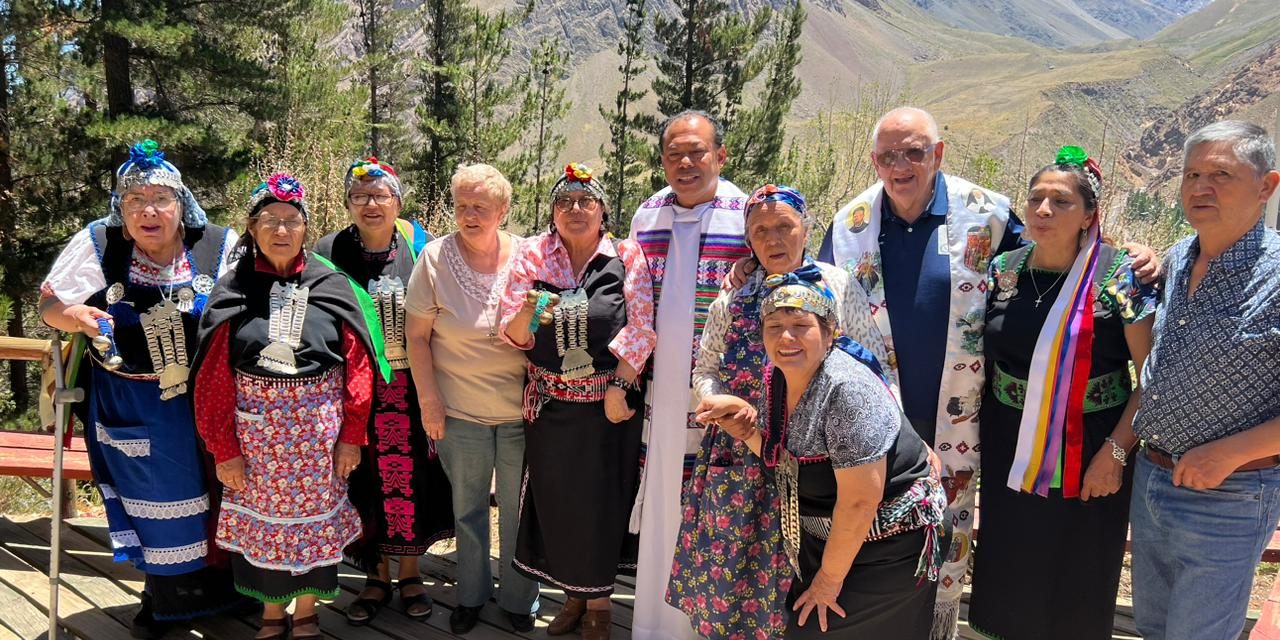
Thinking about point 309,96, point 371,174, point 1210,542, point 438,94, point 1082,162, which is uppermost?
point 438,94

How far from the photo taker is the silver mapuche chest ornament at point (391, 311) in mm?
3102

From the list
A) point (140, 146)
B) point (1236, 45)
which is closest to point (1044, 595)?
point (140, 146)

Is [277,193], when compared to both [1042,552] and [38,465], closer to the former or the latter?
[38,465]

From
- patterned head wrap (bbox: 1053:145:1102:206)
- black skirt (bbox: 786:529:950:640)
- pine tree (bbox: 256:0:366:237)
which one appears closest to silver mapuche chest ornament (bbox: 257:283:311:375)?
black skirt (bbox: 786:529:950:640)

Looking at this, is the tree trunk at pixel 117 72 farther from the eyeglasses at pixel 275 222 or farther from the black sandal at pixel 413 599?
the black sandal at pixel 413 599

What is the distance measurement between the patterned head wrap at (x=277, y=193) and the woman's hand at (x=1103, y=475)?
2571 mm

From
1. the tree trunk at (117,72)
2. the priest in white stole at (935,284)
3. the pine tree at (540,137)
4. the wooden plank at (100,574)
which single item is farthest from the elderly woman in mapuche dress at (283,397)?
the pine tree at (540,137)

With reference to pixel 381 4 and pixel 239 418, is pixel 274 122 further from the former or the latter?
pixel 381 4

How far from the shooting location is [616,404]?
9.46ft

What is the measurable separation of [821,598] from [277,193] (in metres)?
2.08

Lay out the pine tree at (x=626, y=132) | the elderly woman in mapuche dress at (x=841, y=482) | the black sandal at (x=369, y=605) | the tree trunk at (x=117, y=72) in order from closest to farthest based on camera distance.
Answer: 1. the elderly woman in mapuche dress at (x=841, y=482)
2. the black sandal at (x=369, y=605)
3. the tree trunk at (x=117, y=72)
4. the pine tree at (x=626, y=132)

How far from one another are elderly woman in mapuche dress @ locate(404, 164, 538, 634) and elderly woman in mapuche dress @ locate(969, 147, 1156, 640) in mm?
1646

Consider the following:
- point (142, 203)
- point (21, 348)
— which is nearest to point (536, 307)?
point (142, 203)

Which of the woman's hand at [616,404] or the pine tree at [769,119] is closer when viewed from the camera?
the woman's hand at [616,404]
